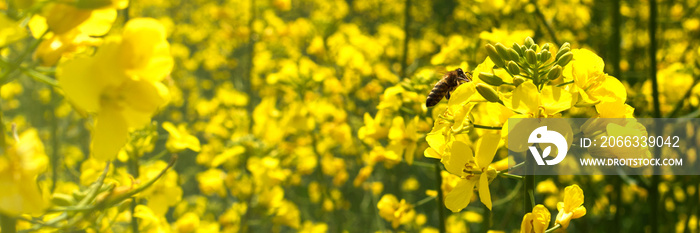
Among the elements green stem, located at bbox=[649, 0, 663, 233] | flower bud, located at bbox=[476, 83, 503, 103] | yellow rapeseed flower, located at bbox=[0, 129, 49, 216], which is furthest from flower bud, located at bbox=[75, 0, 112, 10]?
green stem, located at bbox=[649, 0, 663, 233]

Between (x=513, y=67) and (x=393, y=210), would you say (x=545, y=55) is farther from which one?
(x=393, y=210)

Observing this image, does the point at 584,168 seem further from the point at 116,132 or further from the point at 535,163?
the point at 116,132

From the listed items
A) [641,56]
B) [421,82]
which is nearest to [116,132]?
[421,82]

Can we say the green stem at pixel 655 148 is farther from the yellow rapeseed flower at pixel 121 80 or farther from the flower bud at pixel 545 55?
the yellow rapeseed flower at pixel 121 80

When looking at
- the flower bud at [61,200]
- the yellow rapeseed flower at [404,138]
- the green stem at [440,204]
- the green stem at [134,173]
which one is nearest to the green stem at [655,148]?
the green stem at [440,204]

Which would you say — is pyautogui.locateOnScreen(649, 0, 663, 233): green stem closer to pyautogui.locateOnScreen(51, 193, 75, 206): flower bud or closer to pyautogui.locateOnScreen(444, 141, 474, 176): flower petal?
pyautogui.locateOnScreen(444, 141, 474, 176): flower petal
